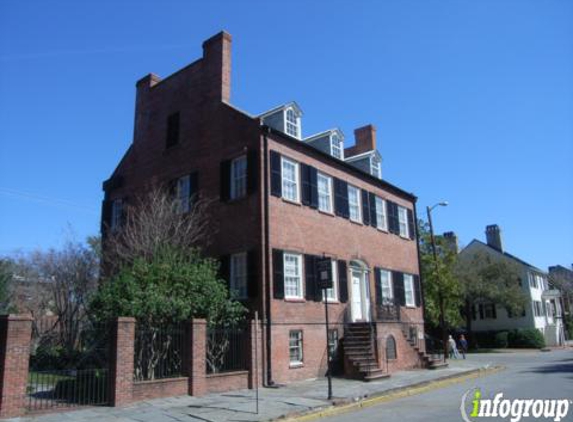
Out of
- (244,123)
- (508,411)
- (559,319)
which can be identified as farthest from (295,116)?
(559,319)

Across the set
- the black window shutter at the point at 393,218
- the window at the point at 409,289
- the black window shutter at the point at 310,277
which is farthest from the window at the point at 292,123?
the window at the point at 409,289

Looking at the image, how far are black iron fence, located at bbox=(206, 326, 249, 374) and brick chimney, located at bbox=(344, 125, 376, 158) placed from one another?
16.2 m

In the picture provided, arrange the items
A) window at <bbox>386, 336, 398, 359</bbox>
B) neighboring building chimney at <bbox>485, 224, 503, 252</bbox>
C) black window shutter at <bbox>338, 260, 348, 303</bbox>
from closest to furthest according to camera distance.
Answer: black window shutter at <bbox>338, 260, 348, 303</bbox>
window at <bbox>386, 336, 398, 359</bbox>
neighboring building chimney at <bbox>485, 224, 503, 252</bbox>

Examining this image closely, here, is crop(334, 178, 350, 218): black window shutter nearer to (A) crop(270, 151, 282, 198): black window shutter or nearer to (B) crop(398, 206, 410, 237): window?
(A) crop(270, 151, 282, 198): black window shutter

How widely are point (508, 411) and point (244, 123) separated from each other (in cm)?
1290

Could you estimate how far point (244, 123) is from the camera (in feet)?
62.5

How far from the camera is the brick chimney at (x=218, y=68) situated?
67.3ft

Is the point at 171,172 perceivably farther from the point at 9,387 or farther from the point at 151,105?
the point at 9,387

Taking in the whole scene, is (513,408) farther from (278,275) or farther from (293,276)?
(293,276)

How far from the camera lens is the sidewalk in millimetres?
10711

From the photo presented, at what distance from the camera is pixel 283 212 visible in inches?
725

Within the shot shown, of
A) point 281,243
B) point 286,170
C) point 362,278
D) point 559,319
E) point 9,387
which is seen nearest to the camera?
point 9,387

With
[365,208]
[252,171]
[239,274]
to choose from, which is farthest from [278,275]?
[365,208]

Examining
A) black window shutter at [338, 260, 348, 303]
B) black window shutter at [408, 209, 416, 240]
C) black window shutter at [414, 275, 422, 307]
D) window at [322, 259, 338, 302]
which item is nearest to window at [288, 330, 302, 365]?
window at [322, 259, 338, 302]
